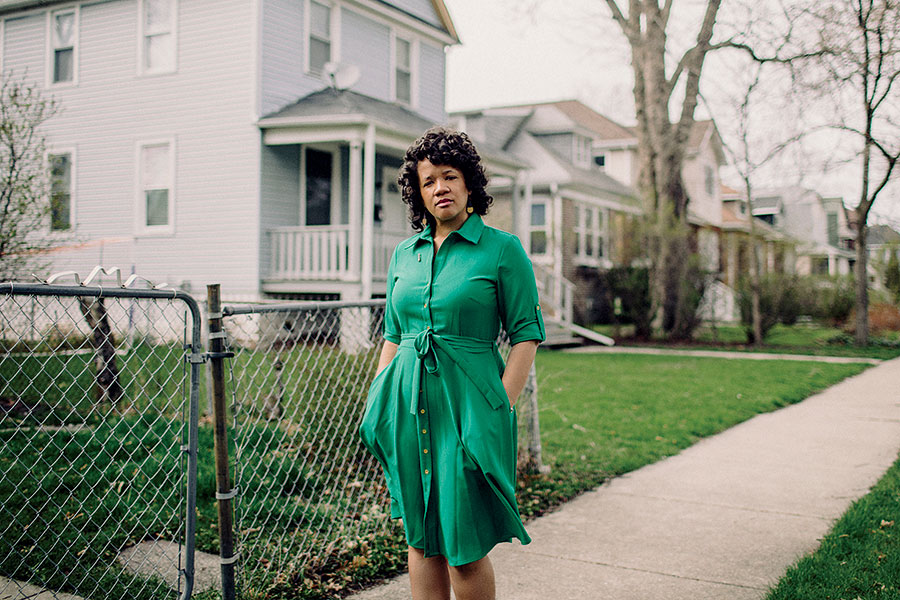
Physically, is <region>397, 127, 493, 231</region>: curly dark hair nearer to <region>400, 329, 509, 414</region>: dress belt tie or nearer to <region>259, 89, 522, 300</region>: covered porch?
<region>400, 329, 509, 414</region>: dress belt tie

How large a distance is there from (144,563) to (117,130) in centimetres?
1355

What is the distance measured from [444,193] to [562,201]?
19.9 m

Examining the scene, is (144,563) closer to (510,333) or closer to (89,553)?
(89,553)

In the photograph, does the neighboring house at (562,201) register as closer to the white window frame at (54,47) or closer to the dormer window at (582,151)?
the dormer window at (582,151)

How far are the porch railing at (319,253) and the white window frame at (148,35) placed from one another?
3.93 meters

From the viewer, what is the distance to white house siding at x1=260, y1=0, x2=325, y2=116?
13.8 m

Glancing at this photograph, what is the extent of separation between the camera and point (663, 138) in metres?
18.0

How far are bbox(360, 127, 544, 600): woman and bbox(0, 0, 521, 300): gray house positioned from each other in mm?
10164

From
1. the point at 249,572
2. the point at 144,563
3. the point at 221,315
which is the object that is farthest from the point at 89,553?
the point at 221,315

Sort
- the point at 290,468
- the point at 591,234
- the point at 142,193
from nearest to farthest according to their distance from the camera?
1. the point at 290,468
2. the point at 142,193
3. the point at 591,234

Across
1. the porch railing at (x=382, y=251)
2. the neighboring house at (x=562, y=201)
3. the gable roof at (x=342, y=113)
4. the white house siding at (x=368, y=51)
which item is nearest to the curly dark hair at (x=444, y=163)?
the gable roof at (x=342, y=113)

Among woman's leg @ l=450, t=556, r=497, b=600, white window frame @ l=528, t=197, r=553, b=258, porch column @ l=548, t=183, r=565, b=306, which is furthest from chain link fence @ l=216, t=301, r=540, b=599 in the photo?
white window frame @ l=528, t=197, r=553, b=258

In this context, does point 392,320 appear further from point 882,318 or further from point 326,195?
point 882,318

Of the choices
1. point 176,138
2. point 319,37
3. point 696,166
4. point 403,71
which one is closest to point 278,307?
point 176,138
